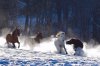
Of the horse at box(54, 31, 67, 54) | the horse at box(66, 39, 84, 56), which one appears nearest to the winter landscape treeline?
the horse at box(66, 39, 84, 56)

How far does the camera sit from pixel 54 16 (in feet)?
250

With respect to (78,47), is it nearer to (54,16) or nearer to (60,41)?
(60,41)

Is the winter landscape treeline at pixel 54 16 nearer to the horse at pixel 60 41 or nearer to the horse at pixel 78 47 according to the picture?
the horse at pixel 78 47

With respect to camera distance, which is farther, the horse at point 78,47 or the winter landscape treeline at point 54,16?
the winter landscape treeline at point 54,16

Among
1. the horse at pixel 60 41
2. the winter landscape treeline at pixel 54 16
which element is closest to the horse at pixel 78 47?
the horse at pixel 60 41

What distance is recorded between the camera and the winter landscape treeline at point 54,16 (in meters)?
71.8

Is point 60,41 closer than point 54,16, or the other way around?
point 60,41

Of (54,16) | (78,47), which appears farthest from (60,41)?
(54,16)

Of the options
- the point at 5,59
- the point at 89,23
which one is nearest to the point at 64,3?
the point at 89,23

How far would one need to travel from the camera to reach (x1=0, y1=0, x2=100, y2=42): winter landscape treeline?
71.8 metres

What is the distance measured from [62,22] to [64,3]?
5680 millimetres

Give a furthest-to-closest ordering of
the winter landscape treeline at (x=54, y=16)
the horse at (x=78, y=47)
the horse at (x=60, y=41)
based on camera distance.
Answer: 1. the winter landscape treeline at (x=54, y=16)
2. the horse at (x=78, y=47)
3. the horse at (x=60, y=41)

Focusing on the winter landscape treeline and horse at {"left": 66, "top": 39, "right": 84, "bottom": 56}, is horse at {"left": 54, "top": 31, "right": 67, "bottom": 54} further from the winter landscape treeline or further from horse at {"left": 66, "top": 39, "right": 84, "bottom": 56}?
the winter landscape treeline

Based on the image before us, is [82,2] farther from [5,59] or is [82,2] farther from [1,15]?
[5,59]
